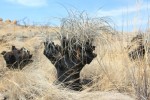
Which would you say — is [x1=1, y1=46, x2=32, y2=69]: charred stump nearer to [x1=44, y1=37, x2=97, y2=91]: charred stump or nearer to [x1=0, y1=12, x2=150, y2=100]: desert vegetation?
[x1=0, y1=12, x2=150, y2=100]: desert vegetation

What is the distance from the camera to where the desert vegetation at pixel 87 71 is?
7596 mm

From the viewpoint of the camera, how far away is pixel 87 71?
1193cm

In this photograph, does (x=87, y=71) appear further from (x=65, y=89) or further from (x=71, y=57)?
(x=65, y=89)

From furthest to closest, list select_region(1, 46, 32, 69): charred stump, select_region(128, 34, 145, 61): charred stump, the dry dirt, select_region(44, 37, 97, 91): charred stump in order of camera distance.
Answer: select_region(1, 46, 32, 69): charred stump < select_region(44, 37, 97, 91): charred stump < select_region(128, 34, 145, 61): charred stump < the dry dirt

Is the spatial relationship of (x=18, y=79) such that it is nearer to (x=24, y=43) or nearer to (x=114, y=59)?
(x=114, y=59)

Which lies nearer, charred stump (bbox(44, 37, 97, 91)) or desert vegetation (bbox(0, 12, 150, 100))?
desert vegetation (bbox(0, 12, 150, 100))

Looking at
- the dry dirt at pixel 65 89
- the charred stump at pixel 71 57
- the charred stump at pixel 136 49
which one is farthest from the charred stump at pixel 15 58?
the charred stump at pixel 136 49

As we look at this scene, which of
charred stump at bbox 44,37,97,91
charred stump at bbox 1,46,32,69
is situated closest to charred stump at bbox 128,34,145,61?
charred stump at bbox 44,37,97,91

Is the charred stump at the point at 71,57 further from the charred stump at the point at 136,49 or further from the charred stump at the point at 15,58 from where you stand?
the charred stump at the point at 15,58

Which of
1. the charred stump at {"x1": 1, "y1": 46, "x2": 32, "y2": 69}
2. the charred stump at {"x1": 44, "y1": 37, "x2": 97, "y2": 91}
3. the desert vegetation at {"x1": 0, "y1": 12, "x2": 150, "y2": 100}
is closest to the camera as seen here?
the desert vegetation at {"x1": 0, "y1": 12, "x2": 150, "y2": 100}

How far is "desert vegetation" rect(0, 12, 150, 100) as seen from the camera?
7.60 meters

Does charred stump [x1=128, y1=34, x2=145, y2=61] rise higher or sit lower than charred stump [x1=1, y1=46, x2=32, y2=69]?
higher

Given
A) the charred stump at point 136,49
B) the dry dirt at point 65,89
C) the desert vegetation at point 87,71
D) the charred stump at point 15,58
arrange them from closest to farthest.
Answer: the desert vegetation at point 87,71, the dry dirt at point 65,89, the charred stump at point 136,49, the charred stump at point 15,58

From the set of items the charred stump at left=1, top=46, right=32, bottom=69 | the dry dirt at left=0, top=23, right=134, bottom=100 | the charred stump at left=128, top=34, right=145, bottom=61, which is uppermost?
the charred stump at left=128, top=34, right=145, bottom=61
